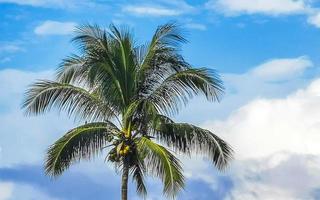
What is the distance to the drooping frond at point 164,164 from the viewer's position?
3177cm

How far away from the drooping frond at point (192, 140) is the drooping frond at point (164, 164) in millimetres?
995

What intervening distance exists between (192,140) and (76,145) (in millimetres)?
4745

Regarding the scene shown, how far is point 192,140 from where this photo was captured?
3406 centimetres

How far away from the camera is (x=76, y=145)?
3353 cm

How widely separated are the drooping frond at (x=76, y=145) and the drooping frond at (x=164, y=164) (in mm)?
1654

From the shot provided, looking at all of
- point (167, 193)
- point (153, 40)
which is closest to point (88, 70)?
point (153, 40)

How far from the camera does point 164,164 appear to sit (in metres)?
32.0

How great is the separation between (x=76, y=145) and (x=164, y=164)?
12.9 ft

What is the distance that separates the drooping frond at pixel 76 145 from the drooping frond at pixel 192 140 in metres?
1.95

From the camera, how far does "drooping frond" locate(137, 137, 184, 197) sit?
104 ft

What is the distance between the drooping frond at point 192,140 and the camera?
33625 mm

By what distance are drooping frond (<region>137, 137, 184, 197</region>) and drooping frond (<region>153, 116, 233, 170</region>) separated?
99 cm

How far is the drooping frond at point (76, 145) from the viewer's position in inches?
1316

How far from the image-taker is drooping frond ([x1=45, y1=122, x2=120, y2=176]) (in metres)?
33.4
